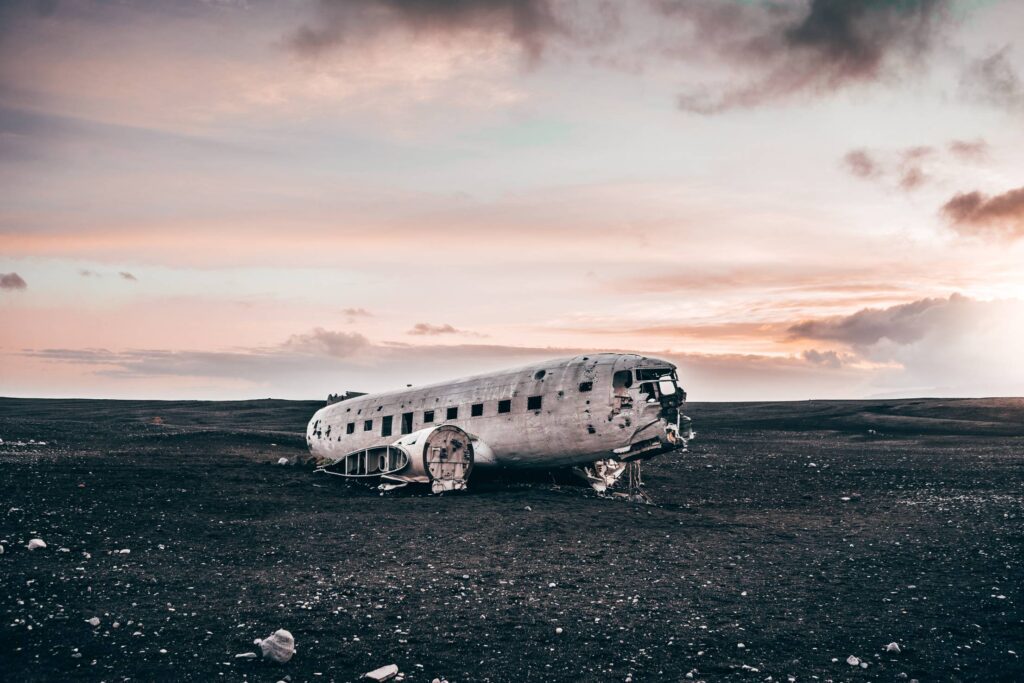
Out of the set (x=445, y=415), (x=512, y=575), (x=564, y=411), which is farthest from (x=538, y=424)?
(x=512, y=575)

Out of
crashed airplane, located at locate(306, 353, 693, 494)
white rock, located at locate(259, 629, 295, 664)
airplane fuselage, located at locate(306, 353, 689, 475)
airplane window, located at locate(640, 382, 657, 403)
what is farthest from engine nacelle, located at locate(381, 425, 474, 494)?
white rock, located at locate(259, 629, 295, 664)

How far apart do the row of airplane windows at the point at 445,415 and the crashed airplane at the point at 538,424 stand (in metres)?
0.05

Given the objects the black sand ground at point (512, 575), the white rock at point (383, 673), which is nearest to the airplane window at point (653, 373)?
the black sand ground at point (512, 575)

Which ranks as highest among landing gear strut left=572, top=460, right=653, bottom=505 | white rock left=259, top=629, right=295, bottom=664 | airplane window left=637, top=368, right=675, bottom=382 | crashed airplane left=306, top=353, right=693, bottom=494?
airplane window left=637, top=368, right=675, bottom=382

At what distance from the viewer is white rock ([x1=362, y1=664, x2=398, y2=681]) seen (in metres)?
10.4

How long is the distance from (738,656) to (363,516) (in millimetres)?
13477

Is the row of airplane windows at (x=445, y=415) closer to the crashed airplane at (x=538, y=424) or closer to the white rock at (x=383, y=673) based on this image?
the crashed airplane at (x=538, y=424)

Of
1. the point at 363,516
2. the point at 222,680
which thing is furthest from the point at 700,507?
the point at 222,680

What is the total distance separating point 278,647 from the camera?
11016mm

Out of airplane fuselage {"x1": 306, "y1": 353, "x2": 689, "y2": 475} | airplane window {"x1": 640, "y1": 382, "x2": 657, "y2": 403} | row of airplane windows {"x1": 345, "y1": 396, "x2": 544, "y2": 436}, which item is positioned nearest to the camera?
airplane fuselage {"x1": 306, "y1": 353, "x2": 689, "y2": 475}

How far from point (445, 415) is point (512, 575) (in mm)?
12744

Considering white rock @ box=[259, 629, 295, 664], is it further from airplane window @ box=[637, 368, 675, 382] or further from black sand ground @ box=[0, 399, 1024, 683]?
airplane window @ box=[637, 368, 675, 382]

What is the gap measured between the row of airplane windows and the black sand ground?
3020mm

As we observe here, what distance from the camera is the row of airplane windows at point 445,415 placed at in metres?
25.2
